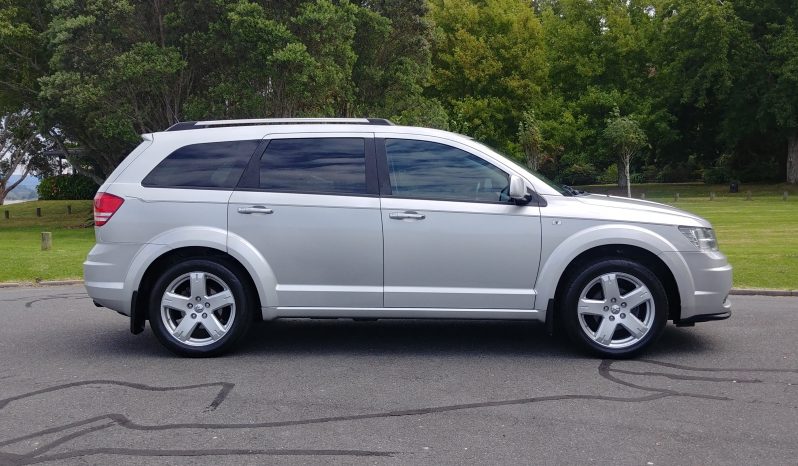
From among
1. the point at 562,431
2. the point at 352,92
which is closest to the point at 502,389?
the point at 562,431

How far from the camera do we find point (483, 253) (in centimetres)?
629

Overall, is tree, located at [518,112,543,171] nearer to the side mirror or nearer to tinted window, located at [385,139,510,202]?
tinted window, located at [385,139,510,202]

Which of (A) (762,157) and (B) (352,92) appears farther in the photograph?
(A) (762,157)

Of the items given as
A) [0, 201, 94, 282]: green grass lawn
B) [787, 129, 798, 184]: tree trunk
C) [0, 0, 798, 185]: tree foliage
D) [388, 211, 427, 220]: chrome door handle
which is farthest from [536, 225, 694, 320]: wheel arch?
[787, 129, 798, 184]: tree trunk

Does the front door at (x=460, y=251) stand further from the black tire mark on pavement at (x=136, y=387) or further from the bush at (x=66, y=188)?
the bush at (x=66, y=188)

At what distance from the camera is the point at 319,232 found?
6383 millimetres

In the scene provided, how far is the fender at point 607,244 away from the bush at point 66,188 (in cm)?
4830

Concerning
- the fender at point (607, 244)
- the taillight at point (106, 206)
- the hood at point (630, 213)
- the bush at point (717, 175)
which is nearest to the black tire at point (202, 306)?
the taillight at point (106, 206)

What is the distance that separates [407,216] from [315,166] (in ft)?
3.02

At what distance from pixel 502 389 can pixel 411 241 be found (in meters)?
1.44

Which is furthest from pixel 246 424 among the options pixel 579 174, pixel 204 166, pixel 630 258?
pixel 579 174

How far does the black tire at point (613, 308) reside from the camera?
6.25 m

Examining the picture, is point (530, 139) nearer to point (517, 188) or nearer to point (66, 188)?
point (66, 188)

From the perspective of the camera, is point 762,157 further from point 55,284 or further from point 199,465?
point 199,465
